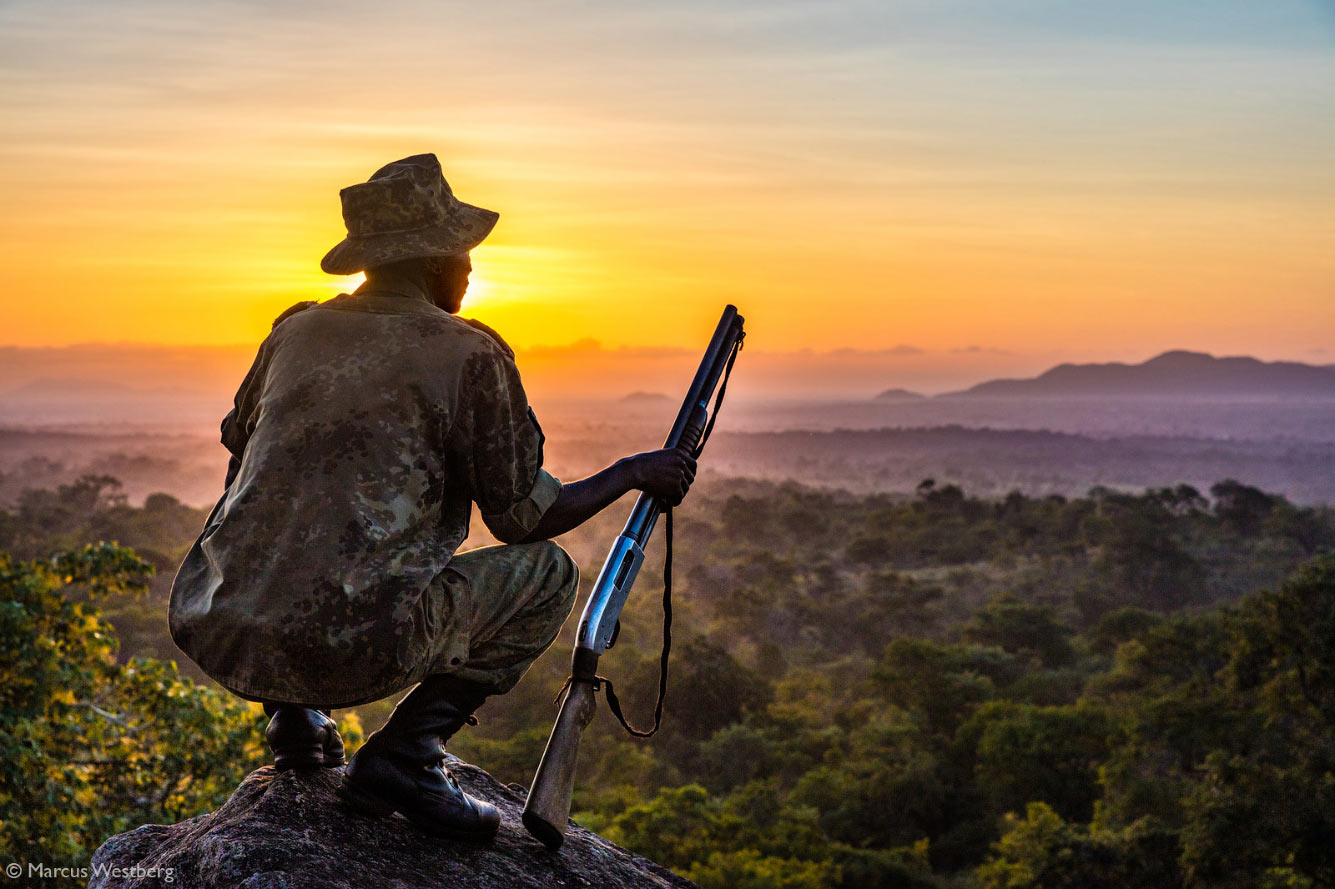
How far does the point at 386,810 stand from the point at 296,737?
1.42 feet

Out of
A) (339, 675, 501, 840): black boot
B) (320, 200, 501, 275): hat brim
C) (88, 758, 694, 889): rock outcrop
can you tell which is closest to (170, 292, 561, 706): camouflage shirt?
(320, 200, 501, 275): hat brim

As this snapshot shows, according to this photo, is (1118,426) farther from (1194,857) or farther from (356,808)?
(356,808)

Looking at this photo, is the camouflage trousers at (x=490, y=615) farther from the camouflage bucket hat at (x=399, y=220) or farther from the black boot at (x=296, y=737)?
the camouflage bucket hat at (x=399, y=220)

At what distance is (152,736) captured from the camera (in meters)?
11.3

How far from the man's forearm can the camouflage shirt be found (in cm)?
7

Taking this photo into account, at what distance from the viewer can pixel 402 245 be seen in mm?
3760

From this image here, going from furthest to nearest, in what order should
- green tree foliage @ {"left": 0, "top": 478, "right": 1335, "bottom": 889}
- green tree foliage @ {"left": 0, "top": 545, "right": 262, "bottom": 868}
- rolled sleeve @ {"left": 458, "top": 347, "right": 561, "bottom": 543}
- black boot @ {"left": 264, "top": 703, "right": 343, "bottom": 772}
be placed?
1. green tree foliage @ {"left": 0, "top": 478, "right": 1335, "bottom": 889}
2. green tree foliage @ {"left": 0, "top": 545, "right": 262, "bottom": 868}
3. black boot @ {"left": 264, "top": 703, "right": 343, "bottom": 772}
4. rolled sleeve @ {"left": 458, "top": 347, "right": 561, "bottom": 543}

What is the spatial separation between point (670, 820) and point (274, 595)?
17370mm

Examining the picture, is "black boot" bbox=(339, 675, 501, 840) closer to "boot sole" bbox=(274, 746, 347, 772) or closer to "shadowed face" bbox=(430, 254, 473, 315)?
"boot sole" bbox=(274, 746, 347, 772)

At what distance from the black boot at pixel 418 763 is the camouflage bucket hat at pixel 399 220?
1324 mm

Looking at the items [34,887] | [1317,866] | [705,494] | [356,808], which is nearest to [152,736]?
[34,887]

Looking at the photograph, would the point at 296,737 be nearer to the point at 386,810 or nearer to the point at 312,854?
the point at 386,810

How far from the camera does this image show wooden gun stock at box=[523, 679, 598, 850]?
3.99 m

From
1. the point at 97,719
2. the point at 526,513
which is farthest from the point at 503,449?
the point at 97,719
